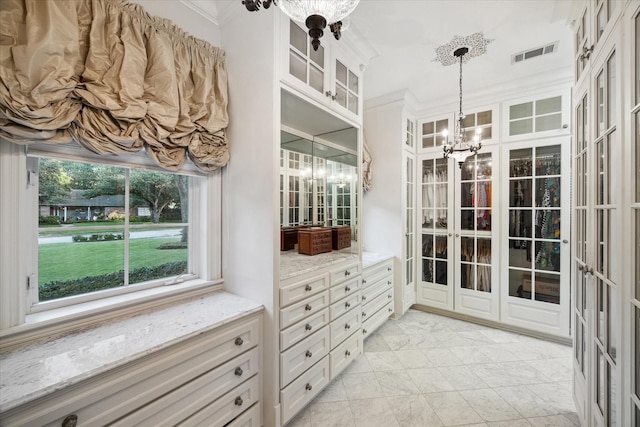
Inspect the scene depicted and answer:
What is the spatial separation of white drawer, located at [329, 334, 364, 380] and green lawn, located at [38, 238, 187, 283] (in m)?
1.46

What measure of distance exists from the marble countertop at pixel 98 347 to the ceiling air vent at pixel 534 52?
326cm

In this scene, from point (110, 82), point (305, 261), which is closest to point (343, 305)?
point (305, 261)

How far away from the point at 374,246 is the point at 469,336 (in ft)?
4.83

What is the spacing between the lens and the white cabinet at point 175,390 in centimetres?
86

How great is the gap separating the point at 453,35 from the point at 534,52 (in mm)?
943

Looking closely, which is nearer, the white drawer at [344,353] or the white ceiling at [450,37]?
the white ceiling at [450,37]

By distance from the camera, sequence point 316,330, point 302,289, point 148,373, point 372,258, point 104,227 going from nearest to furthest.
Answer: point 148,373, point 104,227, point 302,289, point 316,330, point 372,258

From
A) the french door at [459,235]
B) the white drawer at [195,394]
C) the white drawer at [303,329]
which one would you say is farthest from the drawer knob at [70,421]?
the french door at [459,235]

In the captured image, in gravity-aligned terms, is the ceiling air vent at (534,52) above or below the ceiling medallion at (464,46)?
above

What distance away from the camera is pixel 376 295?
8.96ft

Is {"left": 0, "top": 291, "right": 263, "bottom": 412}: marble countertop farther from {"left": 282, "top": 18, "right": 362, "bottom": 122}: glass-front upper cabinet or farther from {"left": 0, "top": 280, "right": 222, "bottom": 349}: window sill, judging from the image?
{"left": 282, "top": 18, "right": 362, "bottom": 122}: glass-front upper cabinet

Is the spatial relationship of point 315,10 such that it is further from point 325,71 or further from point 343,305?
point 343,305

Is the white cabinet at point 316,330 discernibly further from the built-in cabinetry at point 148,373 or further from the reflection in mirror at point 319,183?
the reflection in mirror at point 319,183

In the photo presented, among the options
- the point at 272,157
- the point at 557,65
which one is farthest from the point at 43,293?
the point at 557,65
